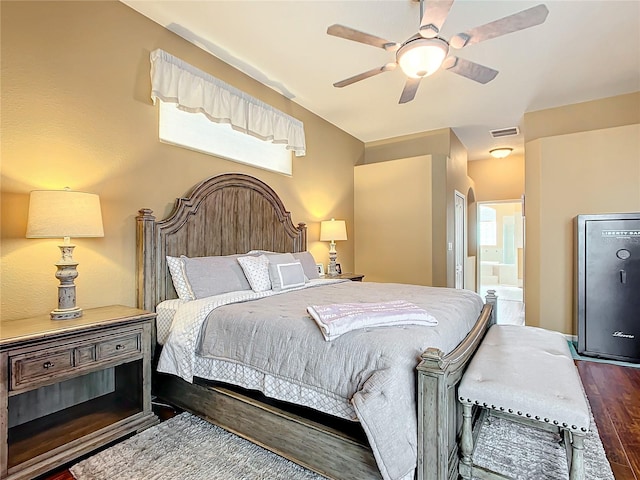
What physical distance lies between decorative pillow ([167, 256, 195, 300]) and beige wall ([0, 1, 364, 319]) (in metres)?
0.30

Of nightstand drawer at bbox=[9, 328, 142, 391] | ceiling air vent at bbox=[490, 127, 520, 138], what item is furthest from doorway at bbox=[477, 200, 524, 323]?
nightstand drawer at bbox=[9, 328, 142, 391]

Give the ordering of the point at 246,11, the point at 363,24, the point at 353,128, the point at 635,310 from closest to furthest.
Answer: the point at 246,11 → the point at 363,24 → the point at 635,310 → the point at 353,128

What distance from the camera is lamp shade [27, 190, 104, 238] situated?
1876 millimetres

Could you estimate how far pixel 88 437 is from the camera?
191 cm

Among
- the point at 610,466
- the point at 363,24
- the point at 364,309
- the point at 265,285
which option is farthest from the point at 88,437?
the point at 363,24

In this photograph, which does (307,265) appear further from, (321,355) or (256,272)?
(321,355)

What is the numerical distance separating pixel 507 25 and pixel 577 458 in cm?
231

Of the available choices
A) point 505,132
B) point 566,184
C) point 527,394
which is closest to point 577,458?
point 527,394

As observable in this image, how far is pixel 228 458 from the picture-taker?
6.10ft

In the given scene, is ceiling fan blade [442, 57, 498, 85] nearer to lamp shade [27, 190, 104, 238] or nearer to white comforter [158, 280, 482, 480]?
white comforter [158, 280, 482, 480]

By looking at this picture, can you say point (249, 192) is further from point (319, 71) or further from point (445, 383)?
point (445, 383)

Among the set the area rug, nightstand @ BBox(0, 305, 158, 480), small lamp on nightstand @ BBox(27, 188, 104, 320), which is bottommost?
the area rug

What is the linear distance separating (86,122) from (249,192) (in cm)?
152

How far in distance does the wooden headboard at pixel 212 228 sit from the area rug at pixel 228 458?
981mm
